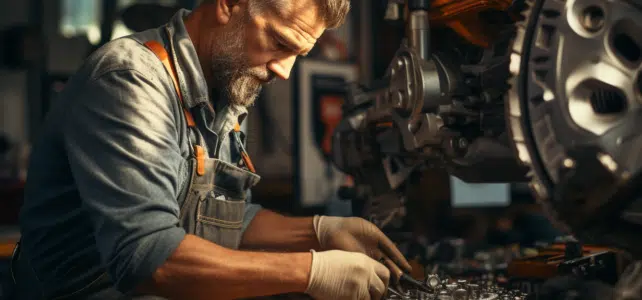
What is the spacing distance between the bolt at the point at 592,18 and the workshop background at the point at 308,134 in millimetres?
815

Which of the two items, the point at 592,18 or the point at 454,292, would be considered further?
the point at 454,292

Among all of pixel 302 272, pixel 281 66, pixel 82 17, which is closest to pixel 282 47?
pixel 281 66

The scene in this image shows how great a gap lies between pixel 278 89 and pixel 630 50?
2.53m

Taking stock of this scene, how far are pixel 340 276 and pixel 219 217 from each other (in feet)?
0.94

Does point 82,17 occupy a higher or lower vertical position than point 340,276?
higher

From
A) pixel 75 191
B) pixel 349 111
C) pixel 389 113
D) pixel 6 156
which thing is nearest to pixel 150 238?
pixel 75 191

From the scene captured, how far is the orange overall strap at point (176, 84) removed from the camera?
1077mm

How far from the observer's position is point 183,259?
0.94 metres

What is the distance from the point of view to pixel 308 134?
2.76 metres

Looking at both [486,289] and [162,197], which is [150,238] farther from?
[486,289]

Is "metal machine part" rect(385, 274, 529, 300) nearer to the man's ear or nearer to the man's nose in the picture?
the man's nose

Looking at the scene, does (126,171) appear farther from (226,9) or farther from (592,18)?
(592,18)

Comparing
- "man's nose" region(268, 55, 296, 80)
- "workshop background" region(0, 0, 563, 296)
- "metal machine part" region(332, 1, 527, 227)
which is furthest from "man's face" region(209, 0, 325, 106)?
"workshop background" region(0, 0, 563, 296)

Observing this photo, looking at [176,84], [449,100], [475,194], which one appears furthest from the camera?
[475,194]
